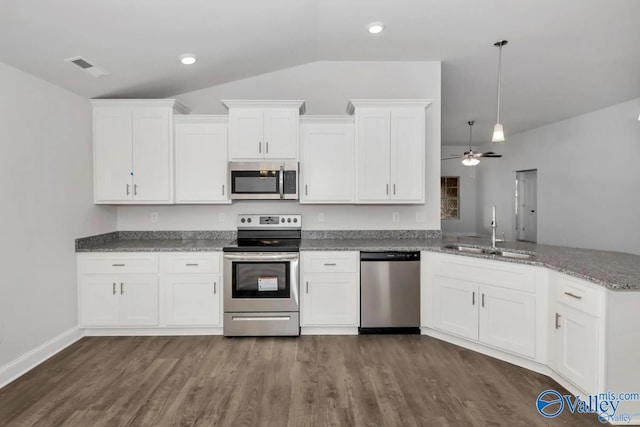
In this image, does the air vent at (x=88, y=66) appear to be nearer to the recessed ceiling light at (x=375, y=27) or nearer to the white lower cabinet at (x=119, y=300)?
the white lower cabinet at (x=119, y=300)

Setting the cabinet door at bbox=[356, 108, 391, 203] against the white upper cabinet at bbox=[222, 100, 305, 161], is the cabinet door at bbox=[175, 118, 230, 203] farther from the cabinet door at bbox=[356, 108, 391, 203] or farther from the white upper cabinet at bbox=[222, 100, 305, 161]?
the cabinet door at bbox=[356, 108, 391, 203]

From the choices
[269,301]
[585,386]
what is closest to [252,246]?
[269,301]

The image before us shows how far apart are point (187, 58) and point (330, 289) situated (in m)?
2.56

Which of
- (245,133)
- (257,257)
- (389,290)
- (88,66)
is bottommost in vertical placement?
(389,290)

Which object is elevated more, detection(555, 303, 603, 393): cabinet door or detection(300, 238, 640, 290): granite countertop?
detection(300, 238, 640, 290): granite countertop

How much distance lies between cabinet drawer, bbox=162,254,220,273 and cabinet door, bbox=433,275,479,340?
2.13 meters

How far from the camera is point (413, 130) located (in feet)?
11.5

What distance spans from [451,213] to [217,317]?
857cm

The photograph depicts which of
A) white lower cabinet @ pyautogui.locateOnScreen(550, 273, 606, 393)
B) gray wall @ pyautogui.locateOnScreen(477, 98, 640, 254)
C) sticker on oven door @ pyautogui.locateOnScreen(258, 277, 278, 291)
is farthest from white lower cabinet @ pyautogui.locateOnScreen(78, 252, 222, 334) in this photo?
gray wall @ pyautogui.locateOnScreen(477, 98, 640, 254)

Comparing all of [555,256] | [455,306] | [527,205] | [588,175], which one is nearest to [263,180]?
[455,306]

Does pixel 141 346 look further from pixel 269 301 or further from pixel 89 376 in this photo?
pixel 269 301

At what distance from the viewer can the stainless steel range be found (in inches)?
130

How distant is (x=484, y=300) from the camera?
2.91 m

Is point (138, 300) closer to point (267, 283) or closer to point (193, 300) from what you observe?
point (193, 300)
